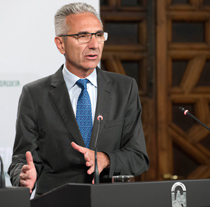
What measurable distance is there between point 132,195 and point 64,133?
27.1 inches

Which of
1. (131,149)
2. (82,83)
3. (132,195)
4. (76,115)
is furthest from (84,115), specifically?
(132,195)

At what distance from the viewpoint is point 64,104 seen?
2.06m

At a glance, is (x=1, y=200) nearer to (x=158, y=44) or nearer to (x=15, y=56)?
(x=15, y=56)

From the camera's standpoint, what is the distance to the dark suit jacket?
6.51ft

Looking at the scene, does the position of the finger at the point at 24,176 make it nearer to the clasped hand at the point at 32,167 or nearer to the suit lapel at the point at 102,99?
the clasped hand at the point at 32,167

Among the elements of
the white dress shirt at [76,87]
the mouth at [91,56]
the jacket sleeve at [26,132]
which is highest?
the mouth at [91,56]

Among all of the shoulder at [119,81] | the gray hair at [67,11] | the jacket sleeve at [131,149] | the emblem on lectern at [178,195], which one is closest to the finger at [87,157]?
the jacket sleeve at [131,149]

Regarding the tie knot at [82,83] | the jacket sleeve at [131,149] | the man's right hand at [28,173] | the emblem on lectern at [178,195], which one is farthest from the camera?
the tie knot at [82,83]

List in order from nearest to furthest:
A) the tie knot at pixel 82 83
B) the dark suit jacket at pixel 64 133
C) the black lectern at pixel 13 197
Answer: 1. the black lectern at pixel 13 197
2. the dark suit jacket at pixel 64 133
3. the tie knot at pixel 82 83

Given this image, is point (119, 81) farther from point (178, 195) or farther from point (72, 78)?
point (178, 195)

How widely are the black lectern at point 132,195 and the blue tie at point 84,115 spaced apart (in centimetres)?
56

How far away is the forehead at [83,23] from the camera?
2064 mm

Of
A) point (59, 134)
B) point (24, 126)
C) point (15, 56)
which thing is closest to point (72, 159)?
point (59, 134)

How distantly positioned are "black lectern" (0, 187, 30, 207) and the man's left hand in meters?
0.39
